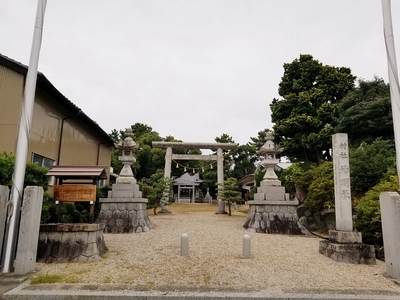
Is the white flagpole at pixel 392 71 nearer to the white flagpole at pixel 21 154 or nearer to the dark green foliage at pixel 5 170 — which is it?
the white flagpole at pixel 21 154

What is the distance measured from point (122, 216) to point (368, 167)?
9.22 metres

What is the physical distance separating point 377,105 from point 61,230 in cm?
1450

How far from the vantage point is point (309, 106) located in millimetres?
16766

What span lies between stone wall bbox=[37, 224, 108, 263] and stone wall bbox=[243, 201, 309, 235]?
6243 millimetres

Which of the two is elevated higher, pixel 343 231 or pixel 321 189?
pixel 321 189

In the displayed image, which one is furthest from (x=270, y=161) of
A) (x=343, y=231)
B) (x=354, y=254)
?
(x=354, y=254)

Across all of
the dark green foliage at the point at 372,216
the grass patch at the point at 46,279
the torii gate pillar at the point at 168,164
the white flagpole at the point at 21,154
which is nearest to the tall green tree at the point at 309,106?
the torii gate pillar at the point at 168,164

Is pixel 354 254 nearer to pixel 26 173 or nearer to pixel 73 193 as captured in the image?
pixel 73 193

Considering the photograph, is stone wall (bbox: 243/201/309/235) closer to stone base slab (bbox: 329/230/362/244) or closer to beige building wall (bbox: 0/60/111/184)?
stone base slab (bbox: 329/230/362/244)

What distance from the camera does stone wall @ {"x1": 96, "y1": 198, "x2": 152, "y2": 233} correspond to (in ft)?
30.3

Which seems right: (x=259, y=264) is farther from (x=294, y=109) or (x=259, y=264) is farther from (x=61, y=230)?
(x=294, y=109)

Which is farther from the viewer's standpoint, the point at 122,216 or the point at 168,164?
the point at 168,164

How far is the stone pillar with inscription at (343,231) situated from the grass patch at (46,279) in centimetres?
560

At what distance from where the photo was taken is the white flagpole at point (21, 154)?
445 centimetres
